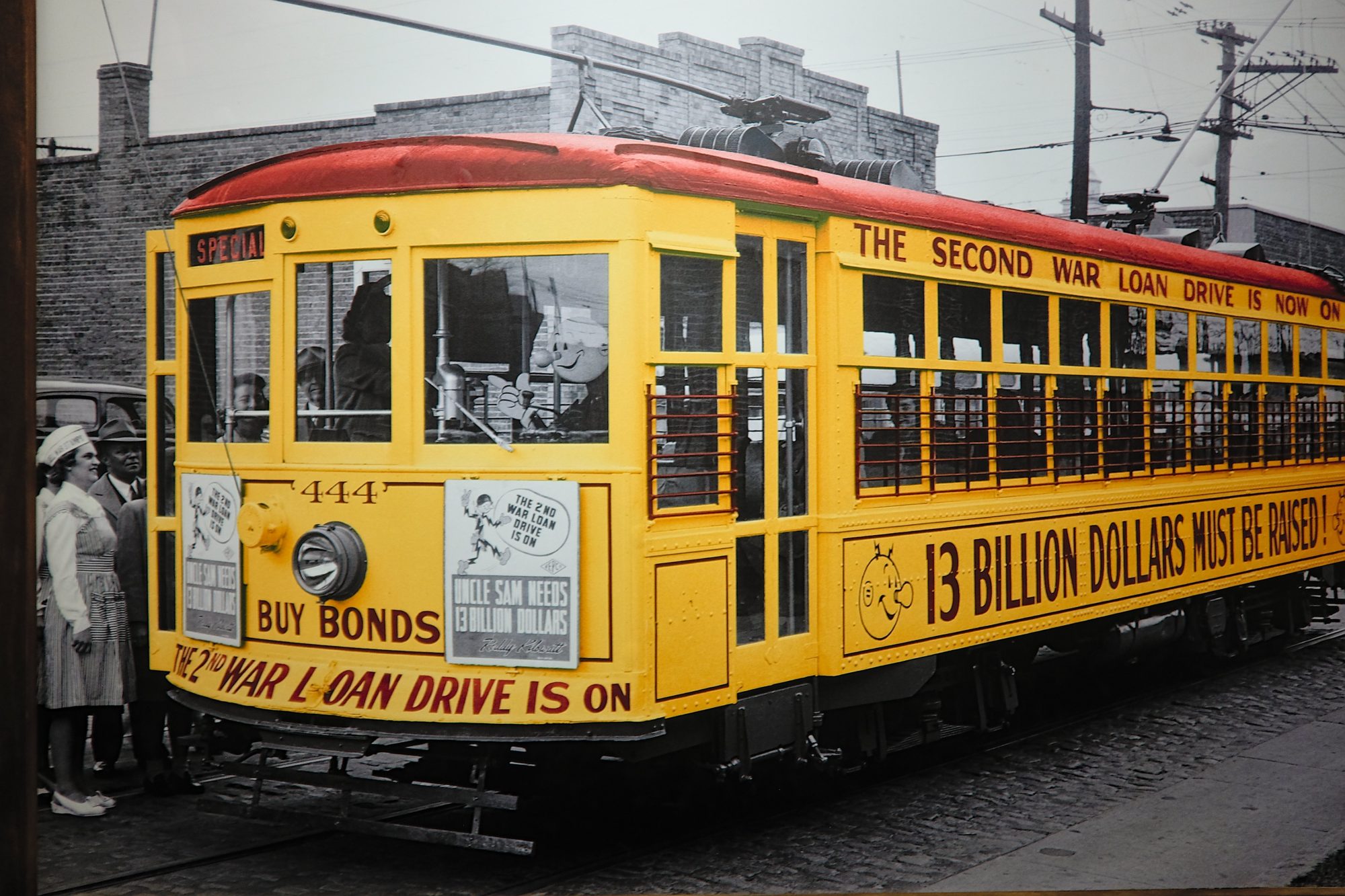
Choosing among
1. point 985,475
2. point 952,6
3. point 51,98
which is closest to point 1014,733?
point 985,475

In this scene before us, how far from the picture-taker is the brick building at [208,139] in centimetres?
591

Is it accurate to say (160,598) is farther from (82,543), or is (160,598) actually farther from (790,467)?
(790,467)

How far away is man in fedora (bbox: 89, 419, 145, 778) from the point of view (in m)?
6.32

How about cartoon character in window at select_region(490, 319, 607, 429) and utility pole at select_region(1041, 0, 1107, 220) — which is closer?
cartoon character in window at select_region(490, 319, 607, 429)

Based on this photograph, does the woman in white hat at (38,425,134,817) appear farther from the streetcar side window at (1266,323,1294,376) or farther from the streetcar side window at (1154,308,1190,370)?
the streetcar side window at (1266,323,1294,376)

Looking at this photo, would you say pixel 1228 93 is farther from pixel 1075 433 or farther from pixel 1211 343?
pixel 1075 433

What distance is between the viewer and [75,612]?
5812mm

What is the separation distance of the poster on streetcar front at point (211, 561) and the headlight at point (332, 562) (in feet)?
1.18

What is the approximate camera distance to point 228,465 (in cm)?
554

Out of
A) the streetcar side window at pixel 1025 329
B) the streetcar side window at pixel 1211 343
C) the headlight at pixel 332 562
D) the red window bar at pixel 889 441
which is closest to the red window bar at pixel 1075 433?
the streetcar side window at pixel 1025 329

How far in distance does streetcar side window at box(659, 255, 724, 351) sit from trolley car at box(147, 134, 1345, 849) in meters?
0.01

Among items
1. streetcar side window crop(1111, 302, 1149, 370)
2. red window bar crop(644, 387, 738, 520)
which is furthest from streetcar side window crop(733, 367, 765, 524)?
streetcar side window crop(1111, 302, 1149, 370)

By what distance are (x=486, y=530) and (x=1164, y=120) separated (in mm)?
5125

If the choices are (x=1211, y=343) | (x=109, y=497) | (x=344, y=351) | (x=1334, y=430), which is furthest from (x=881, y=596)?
(x=1334, y=430)
